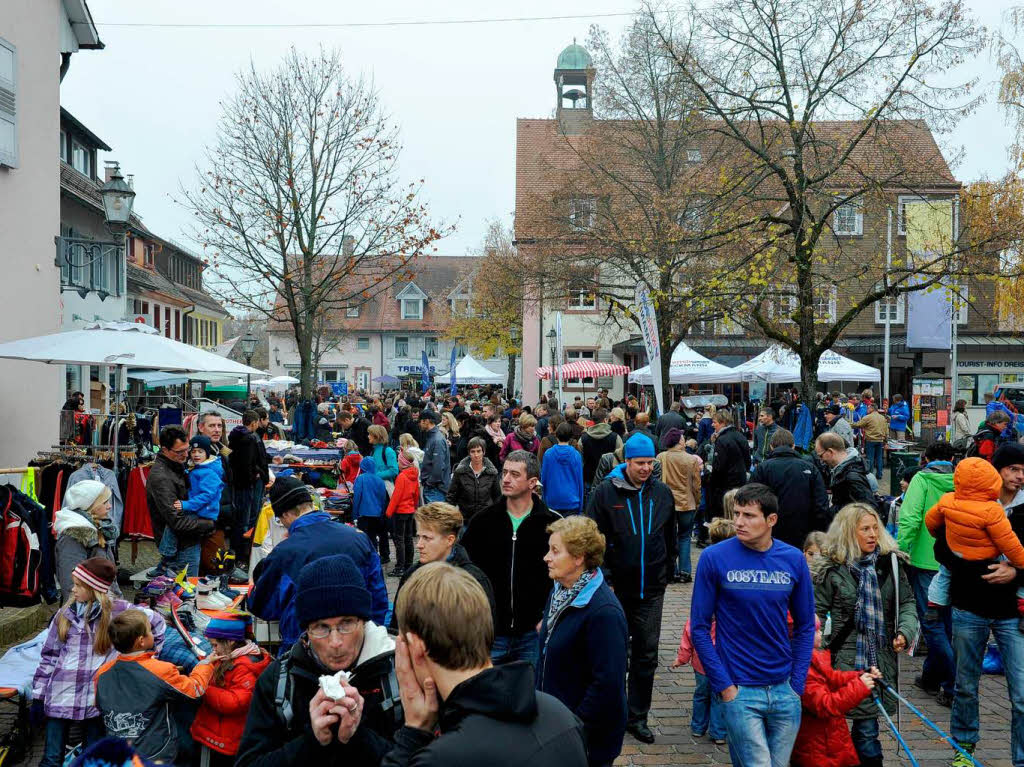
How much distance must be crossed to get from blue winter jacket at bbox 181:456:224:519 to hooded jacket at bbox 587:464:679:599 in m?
4.09

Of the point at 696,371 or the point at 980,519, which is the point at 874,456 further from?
the point at 980,519

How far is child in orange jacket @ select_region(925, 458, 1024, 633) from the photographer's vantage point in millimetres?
4969

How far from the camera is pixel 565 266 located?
2366 cm

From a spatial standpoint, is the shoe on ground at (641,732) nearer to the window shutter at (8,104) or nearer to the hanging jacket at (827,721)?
the hanging jacket at (827,721)

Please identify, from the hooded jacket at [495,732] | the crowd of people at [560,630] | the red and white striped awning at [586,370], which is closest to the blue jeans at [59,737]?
the crowd of people at [560,630]

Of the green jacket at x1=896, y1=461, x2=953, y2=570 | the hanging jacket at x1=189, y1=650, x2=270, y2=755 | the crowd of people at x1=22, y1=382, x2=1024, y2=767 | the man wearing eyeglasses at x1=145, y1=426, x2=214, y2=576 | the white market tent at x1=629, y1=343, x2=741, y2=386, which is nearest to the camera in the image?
the crowd of people at x1=22, y1=382, x2=1024, y2=767

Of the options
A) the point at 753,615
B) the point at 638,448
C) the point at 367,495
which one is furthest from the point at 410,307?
the point at 753,615

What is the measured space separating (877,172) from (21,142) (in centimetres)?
1516

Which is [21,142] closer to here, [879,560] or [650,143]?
[879,560]

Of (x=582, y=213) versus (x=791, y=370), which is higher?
(x=582, y=213)

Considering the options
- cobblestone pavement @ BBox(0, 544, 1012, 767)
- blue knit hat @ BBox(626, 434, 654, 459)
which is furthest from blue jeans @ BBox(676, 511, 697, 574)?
blue knit hat @ BBox(626, 434, 654, 459)

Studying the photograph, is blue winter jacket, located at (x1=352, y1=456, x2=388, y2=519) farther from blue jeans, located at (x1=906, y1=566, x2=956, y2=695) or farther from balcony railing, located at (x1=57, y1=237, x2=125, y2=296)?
balcony railing, located at (x1=57, y1=237, x2=125, y2=296)

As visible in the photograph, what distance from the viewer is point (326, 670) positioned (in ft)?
9.16

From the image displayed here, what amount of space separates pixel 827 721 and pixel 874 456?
16665mm
